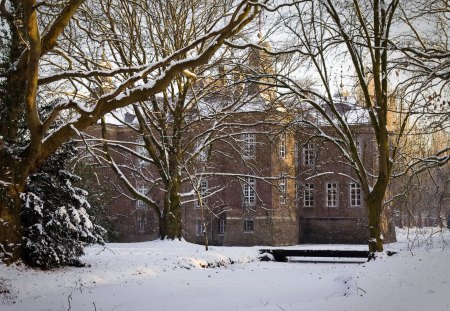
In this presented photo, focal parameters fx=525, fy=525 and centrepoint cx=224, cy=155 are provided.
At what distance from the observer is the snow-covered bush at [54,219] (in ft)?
43.3

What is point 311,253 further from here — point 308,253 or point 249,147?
point 249,147

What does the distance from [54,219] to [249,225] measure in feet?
98.8

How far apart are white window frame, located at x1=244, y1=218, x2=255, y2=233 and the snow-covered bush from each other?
28.0m

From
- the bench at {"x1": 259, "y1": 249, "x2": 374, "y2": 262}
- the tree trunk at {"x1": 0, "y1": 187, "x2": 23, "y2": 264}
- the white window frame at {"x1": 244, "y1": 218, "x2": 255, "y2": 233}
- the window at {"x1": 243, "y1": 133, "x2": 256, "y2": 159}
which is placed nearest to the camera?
the tree trunk at {"x1": 0, "y1": 187, "x2": 23, "y2": 264}

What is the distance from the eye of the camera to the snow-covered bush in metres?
13.2

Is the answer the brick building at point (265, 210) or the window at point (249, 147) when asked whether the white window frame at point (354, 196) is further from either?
the window at point (249, 147)

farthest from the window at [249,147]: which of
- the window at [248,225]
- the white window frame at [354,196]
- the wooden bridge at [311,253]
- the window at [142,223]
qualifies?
the window at [142,223]

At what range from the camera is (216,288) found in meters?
12.5

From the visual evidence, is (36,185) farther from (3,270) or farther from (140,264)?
(140,264)

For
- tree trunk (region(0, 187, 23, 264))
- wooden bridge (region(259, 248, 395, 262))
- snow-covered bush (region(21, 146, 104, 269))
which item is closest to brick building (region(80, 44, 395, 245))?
wooden bridge (region(259, 248, 395, 262))

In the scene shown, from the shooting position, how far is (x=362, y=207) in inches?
1799

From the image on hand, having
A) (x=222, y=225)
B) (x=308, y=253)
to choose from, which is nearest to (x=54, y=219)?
(x=308, y=253)

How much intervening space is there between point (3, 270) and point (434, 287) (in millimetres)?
9017

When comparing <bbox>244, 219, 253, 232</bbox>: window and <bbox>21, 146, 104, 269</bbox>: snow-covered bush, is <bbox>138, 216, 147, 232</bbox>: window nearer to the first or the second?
<bbox>244, 219, 253, 232</bbox>: window
